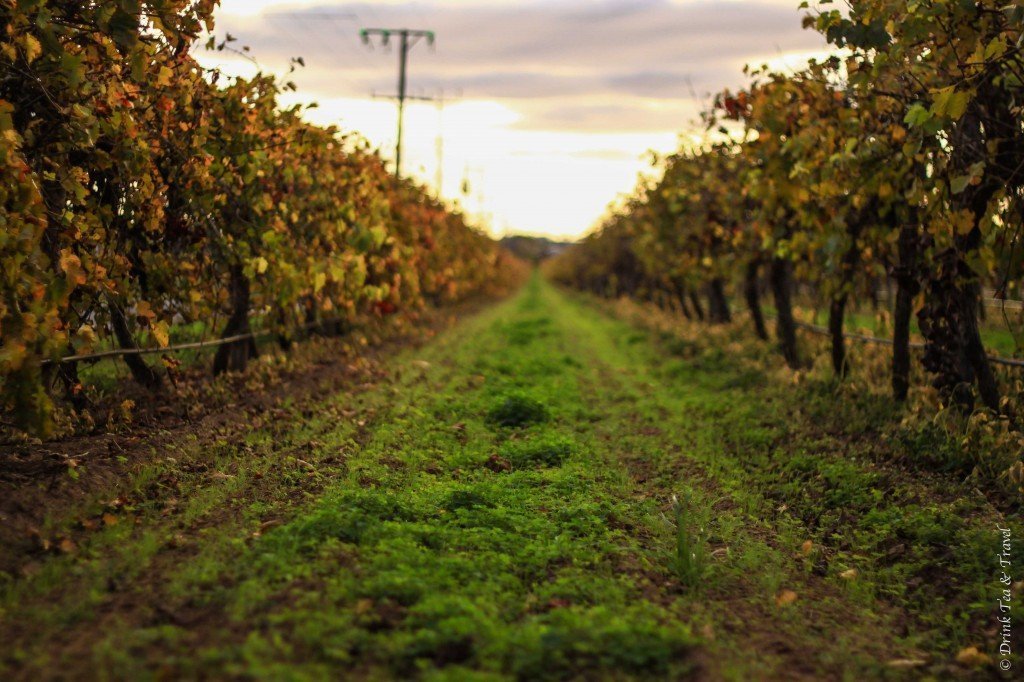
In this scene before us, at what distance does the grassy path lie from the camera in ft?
12.5

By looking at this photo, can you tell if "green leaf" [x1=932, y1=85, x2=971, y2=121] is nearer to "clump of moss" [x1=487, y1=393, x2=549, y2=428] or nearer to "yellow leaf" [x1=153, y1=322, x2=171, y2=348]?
"clump of moss" [x1=487, y1=393, x2=549, y2=428]

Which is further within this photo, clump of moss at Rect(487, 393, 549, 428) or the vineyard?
clump of moss at Rect(487, 393, 549, 428)

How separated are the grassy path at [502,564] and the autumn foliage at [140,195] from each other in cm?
124

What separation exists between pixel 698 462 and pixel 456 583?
437cm

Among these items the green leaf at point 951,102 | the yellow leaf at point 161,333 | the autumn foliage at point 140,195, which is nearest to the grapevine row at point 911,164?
the green leaf at point 951,102

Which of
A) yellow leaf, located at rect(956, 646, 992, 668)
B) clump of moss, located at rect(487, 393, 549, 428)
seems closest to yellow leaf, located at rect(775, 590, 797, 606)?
yellow leaf, located at rect(956, 646, 992, 668)

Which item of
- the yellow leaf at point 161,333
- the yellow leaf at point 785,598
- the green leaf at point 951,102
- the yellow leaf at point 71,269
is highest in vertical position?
the green leaf at point 951,102

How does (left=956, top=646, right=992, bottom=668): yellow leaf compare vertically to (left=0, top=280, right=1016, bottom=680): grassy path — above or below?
below

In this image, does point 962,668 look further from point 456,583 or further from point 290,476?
point 290,476

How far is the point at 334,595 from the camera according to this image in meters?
4.26

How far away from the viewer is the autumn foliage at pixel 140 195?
4969 mm

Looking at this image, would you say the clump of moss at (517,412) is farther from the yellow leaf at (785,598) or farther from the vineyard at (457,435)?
the yellow leaf at (785,598)

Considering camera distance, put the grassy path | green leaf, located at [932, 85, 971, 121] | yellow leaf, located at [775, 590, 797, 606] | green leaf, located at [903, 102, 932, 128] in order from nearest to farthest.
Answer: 1. the grassy path
2. yellow leaf, located at [775, 590, 797, 606]
3. green leaf, located at [932, 85, 971, 121]
4. green leaf, located at [903, 102, 932, 128]

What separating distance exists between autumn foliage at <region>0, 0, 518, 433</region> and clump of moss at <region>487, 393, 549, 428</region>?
7.61 ft
